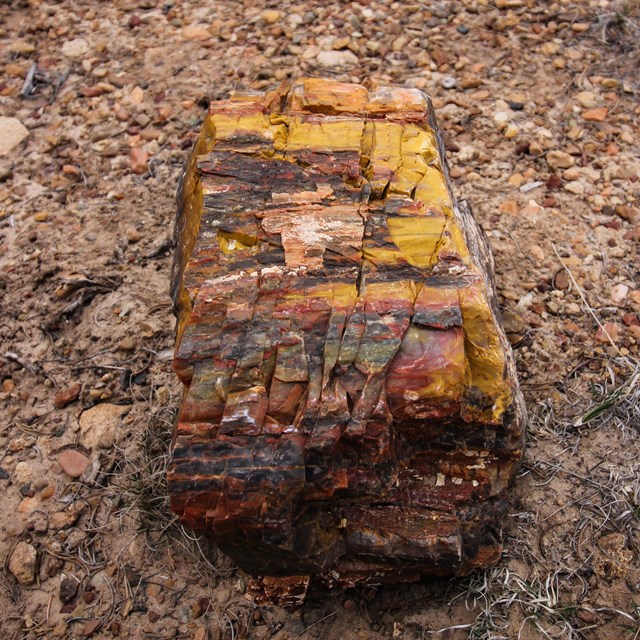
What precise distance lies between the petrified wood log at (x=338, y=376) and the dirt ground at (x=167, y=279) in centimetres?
38

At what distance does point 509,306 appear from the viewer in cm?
346

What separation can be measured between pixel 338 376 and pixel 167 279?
172 centimetres

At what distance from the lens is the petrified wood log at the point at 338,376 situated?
2.24 meters

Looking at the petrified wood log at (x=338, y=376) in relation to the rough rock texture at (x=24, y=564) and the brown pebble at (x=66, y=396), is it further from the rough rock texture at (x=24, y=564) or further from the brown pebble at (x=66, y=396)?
the rough rock texture at (x=24, y=564)

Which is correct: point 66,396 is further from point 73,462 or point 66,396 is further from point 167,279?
point 167,279

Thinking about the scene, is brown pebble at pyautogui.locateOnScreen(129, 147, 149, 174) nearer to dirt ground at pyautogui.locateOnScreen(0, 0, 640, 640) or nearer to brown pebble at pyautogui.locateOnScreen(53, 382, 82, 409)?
dirt ground at pyautogui.locateOnScreen(0, 0, 640, 640)

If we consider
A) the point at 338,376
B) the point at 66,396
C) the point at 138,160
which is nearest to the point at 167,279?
the point at 66,396

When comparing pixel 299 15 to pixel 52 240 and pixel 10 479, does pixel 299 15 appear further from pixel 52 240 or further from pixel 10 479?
pixel 10 479

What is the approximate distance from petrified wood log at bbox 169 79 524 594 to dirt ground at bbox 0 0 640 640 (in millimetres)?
382

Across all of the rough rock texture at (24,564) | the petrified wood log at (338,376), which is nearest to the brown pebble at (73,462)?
the rough rock texture at (24,564)

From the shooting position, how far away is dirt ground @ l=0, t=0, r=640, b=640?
108 inches

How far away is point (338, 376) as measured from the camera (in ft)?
7.61

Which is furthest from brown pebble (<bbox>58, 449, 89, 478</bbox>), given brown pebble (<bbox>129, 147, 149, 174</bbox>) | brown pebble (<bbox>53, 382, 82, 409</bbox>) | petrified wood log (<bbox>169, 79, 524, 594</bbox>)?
brown pebble (<bbox>129, 147, 149, 174</bbox>)

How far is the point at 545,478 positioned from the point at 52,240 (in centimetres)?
273
